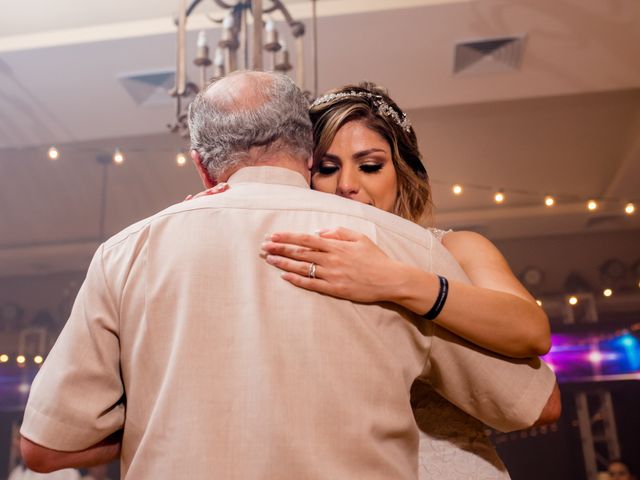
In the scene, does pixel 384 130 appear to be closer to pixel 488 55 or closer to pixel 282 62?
pixel 282 62

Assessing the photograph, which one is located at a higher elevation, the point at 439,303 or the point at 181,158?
the point at 181,158

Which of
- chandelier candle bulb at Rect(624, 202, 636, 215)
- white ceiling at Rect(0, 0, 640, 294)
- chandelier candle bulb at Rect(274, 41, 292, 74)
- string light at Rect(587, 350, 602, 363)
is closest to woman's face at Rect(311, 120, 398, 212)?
chandelier candle bulb at Rect(274, 41, 292, 74)

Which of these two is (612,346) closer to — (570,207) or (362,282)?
(570,207)

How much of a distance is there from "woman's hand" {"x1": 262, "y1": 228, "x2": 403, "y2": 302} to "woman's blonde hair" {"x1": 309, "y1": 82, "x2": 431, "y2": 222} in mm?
836

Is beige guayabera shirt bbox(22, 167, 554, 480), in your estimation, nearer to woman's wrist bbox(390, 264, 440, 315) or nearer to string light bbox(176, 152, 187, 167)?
woman's wrist bbox(390, 264, 440, 315)

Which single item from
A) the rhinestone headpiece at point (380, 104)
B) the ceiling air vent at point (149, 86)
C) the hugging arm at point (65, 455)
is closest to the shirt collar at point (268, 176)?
the hugging arm at point (65, 455)

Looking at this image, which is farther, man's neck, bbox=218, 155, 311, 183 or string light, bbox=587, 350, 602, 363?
string light, bbox=587, 350, 602, 363

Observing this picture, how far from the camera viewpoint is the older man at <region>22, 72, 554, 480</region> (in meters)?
1.03

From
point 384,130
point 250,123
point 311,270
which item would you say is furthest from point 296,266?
point 384,130

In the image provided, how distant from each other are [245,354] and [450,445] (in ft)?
2.01

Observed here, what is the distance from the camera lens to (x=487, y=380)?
3.95 ft

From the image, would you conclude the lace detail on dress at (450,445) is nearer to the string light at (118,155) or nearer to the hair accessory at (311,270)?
the hair accessory at (311,270)

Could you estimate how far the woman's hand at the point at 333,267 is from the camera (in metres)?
1.11

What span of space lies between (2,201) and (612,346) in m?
5.54
